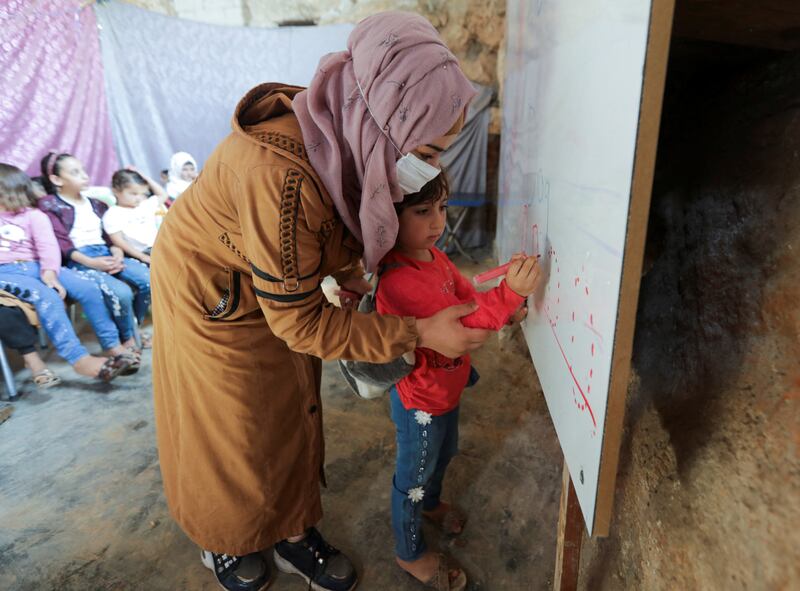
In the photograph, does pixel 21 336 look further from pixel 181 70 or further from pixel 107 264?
pixel 181 70

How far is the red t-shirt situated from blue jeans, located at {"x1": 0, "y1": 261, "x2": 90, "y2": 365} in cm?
244

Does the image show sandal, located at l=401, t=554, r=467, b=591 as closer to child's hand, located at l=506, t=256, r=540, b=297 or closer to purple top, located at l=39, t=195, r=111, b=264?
child's hand, located at l=506, t=256, r=540, b=297

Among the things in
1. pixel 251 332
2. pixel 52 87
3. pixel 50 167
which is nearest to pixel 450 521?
pixel 251 332

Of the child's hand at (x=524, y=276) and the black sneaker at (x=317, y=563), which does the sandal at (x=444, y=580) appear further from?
the child's hand at (x=524, y=276)

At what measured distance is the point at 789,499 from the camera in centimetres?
58

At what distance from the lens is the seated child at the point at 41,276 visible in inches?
103

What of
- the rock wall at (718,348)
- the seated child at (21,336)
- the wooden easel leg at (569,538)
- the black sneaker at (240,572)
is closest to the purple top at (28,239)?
the seated child at (21,336)

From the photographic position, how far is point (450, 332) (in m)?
0.95

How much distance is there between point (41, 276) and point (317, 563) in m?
2.47

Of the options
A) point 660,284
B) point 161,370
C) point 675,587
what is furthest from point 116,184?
point 675,587

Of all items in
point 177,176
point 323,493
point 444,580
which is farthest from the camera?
point 177,176

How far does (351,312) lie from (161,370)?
2.05 ft

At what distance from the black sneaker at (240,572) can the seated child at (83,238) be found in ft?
6.76

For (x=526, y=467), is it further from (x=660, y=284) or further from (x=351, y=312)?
(x=351, y=312)
